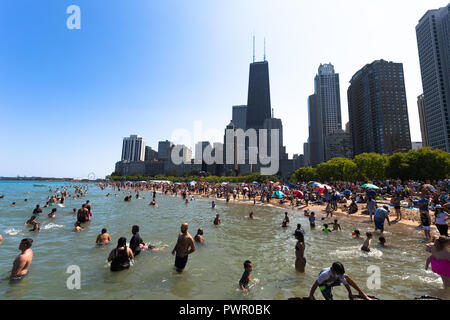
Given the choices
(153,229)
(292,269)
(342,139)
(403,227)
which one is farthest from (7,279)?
(342,139)

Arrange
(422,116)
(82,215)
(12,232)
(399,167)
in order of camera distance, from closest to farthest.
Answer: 1. (12,232)
2. (82,215)
3. (399,167)
4. (422,116)

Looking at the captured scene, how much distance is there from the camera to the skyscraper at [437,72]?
341ft

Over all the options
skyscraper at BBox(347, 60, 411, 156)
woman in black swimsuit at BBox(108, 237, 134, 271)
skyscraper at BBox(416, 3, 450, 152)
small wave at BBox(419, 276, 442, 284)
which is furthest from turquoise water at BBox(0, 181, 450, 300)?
skyscraper at BBox(347, 60, 411, 156)

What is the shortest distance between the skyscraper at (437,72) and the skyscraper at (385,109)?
476 inches

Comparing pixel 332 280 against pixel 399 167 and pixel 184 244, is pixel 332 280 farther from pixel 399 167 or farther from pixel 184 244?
pixel 399 167

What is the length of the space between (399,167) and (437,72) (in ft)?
369

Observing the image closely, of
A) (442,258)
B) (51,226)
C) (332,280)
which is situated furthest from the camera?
(51,226)

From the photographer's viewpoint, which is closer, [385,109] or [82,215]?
[82,215]

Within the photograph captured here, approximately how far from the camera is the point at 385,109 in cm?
12688

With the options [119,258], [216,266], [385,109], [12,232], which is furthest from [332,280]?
[385,109]

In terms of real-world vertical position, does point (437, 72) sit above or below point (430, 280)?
above

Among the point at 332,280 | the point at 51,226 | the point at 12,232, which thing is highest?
the point at 332,280

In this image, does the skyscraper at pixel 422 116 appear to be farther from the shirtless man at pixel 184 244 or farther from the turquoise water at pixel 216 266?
the shirtless man at pixel 184 244

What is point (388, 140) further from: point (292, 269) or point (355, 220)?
point (292, 269)
